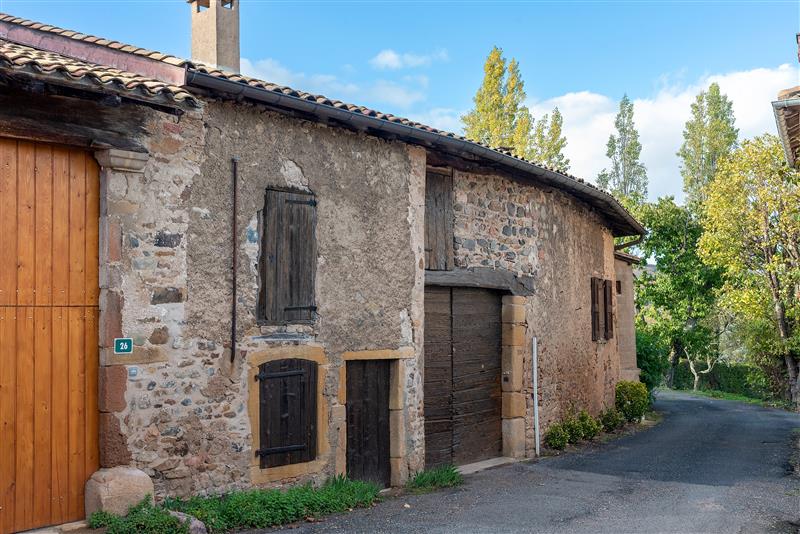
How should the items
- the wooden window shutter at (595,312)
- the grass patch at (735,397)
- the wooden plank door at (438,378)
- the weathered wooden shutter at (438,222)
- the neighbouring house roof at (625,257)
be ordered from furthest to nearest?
the grass patch at (735,397) < the neighbouring house roof at (625,257) < the wooden window shutter at (595,312) < the wooden plank door at (438,378) < the weathered wooden shutter at (438,222)

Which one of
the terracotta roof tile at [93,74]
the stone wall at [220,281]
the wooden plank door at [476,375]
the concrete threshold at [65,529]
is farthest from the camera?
the wooden plank door at [476,375]

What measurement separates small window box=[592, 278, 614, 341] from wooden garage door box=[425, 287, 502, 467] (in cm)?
368

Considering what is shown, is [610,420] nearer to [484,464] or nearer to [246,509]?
[484,464]

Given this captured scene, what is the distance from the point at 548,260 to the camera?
1165cm

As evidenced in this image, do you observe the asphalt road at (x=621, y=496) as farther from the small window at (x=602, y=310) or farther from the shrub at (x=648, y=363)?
the shrub at (x=648, y=363)

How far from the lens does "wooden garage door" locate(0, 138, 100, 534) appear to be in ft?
18.8

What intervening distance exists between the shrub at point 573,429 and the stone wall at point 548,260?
0.18 metres

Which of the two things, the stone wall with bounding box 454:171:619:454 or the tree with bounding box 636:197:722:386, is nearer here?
the stone wall with bounding box 454:171:619:454

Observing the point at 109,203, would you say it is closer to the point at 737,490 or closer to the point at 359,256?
the point at 359,256

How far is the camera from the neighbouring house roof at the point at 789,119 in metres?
8.23

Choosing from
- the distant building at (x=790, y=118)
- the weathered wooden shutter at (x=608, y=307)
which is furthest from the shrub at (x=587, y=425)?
the distant building at (x=790, y=118)

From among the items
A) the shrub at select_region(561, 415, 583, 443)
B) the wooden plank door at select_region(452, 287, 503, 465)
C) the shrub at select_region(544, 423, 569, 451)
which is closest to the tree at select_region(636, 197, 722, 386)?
the shrub at select_region(561, 415, 583, 443)

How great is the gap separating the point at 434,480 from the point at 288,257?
3131mm

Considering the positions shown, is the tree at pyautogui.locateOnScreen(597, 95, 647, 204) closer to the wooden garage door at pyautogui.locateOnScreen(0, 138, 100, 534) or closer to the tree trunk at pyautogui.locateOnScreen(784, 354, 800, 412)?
the tree trunk at pyautogui.locateOnScreen(784, 354, 800, 412)
